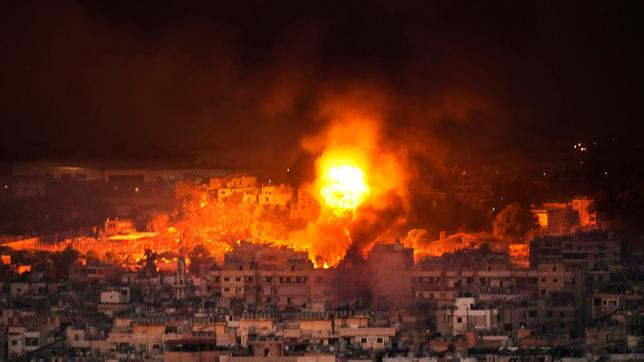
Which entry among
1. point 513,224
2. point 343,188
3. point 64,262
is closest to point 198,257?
point 64,262

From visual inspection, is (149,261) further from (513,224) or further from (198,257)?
(513,224)

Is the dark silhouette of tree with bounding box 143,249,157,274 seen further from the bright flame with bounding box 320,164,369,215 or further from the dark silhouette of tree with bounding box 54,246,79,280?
the bright flame with bounding box 320,164,369,215

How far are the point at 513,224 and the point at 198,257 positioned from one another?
3312 mm

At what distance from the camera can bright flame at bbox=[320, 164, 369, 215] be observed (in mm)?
23969

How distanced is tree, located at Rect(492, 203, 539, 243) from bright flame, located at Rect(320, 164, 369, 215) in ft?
4.30

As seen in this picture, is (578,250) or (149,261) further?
(149,261)

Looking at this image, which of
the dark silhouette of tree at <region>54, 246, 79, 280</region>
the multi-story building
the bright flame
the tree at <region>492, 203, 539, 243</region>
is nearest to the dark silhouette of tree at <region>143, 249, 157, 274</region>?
the dark silhouette of tree at <region>54, 246, 79, 280</region>

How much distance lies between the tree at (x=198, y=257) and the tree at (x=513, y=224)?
108 inches

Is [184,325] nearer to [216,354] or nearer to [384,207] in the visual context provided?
[216,354]

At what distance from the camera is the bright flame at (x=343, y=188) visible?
24.0m

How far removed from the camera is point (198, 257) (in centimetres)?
2273

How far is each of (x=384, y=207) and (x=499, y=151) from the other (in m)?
5.62

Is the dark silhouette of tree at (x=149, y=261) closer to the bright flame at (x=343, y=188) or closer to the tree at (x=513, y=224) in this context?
the bright flame at (x=343, y=188)

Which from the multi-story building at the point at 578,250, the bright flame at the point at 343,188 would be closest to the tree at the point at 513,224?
the multi-story building at the point at 578,250
